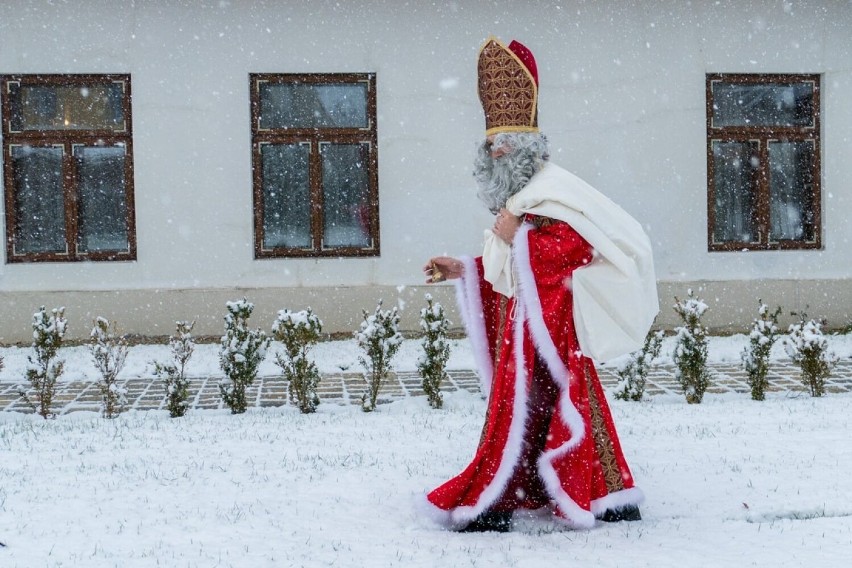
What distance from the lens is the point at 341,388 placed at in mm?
7574

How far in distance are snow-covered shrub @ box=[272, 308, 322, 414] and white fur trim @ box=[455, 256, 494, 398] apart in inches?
101

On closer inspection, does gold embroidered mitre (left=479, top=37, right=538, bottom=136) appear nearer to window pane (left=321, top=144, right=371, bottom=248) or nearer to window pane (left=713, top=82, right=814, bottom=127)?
window pane (left=321, top=144, right=371, bottom=248)

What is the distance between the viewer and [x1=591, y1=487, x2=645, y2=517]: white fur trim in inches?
144

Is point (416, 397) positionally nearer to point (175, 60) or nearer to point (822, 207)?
point (175, 60)

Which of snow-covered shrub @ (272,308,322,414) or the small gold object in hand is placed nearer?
the small gold object in hand

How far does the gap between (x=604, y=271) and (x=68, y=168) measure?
805 centimetres

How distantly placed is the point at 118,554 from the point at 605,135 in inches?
319

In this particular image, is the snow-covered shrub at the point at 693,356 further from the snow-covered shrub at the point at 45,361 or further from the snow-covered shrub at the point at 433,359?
the snow-covered shrub at the point at 45,361

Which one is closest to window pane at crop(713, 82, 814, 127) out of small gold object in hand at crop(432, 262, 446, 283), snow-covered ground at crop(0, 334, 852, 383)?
snow-covered ground at crop(0, 334, 852, 383)

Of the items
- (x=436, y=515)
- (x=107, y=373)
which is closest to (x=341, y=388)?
(x=107, y=373)

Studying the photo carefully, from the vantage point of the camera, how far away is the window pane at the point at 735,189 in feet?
34.8

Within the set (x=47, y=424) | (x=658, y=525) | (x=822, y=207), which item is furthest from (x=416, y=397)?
(x=822, y=207)

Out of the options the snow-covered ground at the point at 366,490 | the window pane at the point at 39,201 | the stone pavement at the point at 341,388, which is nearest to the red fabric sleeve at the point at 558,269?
the snow-covered ground at the point at 366,490

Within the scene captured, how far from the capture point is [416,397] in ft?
22.8
